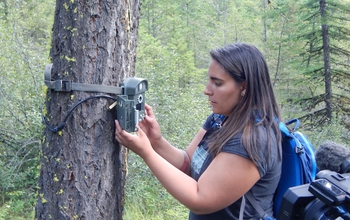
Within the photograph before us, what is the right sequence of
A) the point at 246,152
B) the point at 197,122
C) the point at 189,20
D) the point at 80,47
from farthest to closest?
the point at 189,20 < the point at 197,122 < the point at 80,47 < the point at 246,152

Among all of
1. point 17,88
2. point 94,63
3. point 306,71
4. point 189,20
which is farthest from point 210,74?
point 189,20

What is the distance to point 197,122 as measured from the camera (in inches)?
299

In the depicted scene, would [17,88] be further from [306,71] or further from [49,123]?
[306,71]

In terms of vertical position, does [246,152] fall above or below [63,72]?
below

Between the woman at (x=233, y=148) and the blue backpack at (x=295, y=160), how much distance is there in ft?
0.21

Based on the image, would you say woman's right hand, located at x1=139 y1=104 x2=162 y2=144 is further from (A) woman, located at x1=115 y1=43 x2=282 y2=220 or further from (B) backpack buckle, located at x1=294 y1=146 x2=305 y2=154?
(B) backpack buckle, located at x1=294 y1=146 x2=305 y2=154

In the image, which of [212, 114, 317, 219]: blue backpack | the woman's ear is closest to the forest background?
the woman's ear

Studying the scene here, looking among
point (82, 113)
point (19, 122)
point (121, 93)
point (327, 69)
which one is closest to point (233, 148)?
point (121, 93)

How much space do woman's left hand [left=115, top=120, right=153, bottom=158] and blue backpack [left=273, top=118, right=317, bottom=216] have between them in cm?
67

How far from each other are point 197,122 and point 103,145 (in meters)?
5.72

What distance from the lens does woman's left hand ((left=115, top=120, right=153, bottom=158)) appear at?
1.84 meters

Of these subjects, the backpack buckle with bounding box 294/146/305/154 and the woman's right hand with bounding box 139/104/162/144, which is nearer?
the backpack buckle with bounding box 294/146/305/154

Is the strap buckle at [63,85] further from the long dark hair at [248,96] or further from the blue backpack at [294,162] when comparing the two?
the blue backpack at [294,162]

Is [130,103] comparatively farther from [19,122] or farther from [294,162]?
[19,122]
